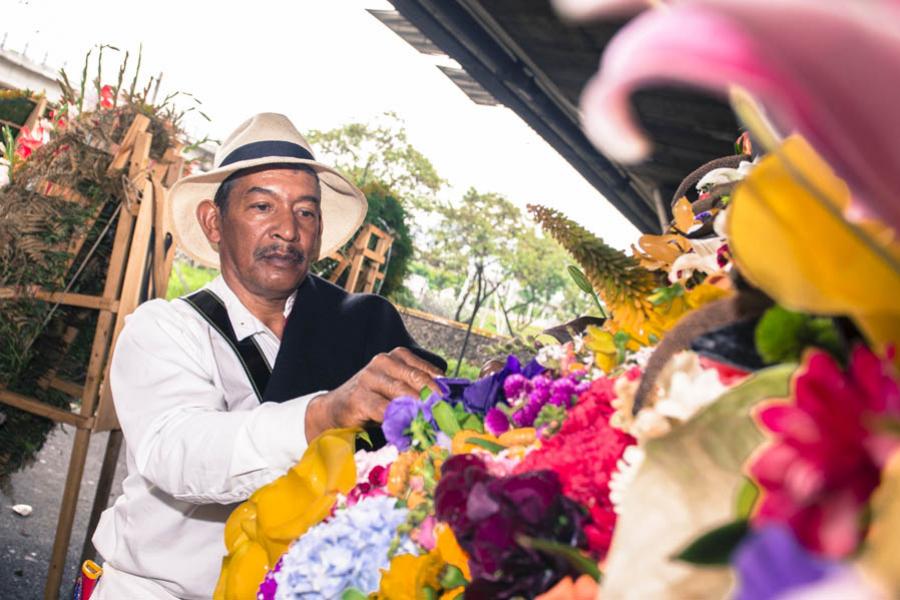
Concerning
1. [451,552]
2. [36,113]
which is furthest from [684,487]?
[36,113]

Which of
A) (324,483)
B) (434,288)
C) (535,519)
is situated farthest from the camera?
(434,288)

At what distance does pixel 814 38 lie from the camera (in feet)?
0.91

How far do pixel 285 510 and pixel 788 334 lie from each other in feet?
2.47

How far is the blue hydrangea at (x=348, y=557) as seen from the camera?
880mm

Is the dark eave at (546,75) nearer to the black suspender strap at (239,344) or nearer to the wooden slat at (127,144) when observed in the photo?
the wooden slat at (127,144)

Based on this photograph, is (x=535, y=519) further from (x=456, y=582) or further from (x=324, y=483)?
(x=324, y=483)

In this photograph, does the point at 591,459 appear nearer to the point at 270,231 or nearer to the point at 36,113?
the point at 270,231

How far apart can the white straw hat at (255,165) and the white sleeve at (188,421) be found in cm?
53

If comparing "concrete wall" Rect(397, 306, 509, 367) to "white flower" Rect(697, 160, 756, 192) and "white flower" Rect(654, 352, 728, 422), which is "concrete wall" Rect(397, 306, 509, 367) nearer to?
"white flower" Rect(697, 160, 756, 192)

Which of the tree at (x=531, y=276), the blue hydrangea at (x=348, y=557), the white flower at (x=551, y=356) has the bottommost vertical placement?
the blue hydrangea at (x=348, y=557)

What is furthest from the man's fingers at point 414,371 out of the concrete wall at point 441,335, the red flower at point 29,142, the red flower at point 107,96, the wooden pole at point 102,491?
the concrete wall at point 441,335

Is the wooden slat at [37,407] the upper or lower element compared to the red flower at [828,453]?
lower

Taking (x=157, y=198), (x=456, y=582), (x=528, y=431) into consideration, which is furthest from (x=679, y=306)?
(x=157, y=198)

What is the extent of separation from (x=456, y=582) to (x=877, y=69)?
1.95 ft
